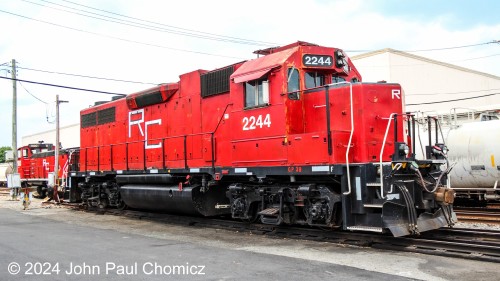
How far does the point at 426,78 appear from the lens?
33.6 meters

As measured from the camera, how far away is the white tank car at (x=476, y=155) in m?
14.9

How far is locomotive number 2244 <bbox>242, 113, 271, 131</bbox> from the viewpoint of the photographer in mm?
9508

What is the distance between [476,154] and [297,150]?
31.1ft

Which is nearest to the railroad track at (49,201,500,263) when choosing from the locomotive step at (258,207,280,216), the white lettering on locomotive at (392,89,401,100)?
the locomotive step at (258,207,280,216)

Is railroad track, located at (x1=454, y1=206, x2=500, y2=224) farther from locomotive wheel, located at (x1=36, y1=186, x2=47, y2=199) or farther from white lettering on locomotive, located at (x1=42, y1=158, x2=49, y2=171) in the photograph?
locomotive wheel, located at (x1=36, y1=186, x2=47, y2=199)

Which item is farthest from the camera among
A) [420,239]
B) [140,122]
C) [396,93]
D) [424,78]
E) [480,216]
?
[424,78]

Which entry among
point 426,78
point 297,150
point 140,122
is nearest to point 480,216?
point 297,150

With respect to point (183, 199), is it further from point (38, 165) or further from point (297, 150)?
point (38, 165)

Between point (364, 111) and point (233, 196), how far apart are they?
156 inches

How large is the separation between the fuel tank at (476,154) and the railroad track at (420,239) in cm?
668

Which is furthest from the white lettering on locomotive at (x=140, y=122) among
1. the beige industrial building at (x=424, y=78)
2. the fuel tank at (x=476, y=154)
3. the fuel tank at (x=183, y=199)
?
the beige industrial building at (x=424, y=78)

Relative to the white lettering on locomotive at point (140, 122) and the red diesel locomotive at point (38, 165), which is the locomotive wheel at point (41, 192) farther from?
the white lettering on locomotive at point (140, 122)

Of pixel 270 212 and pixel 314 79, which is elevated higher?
pixel 314 79

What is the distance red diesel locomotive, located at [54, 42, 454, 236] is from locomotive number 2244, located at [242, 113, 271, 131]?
0.02 m
